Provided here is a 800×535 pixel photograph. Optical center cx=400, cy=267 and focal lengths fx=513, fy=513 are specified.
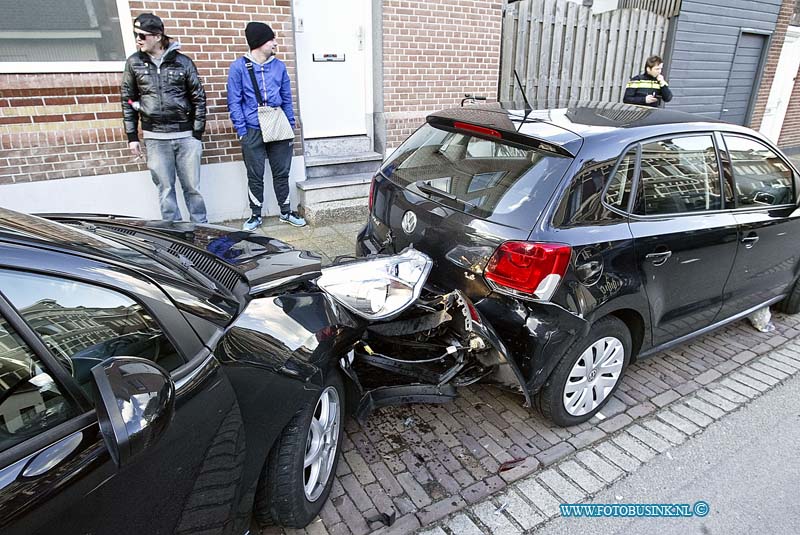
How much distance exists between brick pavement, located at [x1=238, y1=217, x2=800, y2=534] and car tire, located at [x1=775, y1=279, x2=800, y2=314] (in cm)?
90

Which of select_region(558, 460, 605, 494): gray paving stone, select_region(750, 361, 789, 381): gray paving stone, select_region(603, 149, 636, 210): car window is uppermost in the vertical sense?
select_region(603, 149, 636, 210): car window

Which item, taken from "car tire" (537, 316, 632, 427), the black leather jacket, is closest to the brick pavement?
"car tire" (537, 316, 632, 427)

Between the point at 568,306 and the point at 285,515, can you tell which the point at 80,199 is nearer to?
the point at 285,515

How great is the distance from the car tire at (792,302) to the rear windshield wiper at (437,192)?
11.1ft

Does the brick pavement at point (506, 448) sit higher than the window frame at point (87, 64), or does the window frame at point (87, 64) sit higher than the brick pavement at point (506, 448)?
the window frame at point (87, 64)

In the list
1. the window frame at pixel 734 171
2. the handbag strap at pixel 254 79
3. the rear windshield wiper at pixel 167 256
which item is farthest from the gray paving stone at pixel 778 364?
the handbag strap at pixel 254 79

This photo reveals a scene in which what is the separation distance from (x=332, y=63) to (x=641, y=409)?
5318mm

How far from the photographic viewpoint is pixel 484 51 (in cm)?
735

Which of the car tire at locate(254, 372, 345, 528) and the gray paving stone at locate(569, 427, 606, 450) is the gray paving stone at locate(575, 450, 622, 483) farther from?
the car tire at locate(254, 372, 345, 528)

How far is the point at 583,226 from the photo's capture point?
2705mm

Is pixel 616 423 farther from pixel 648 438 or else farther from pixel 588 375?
pixel 588 375

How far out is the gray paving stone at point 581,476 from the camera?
8.82 feet

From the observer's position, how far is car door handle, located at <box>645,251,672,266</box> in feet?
9.70

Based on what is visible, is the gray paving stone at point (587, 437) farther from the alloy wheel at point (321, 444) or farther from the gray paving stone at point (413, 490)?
the alloy wheel at point (321, 444)
